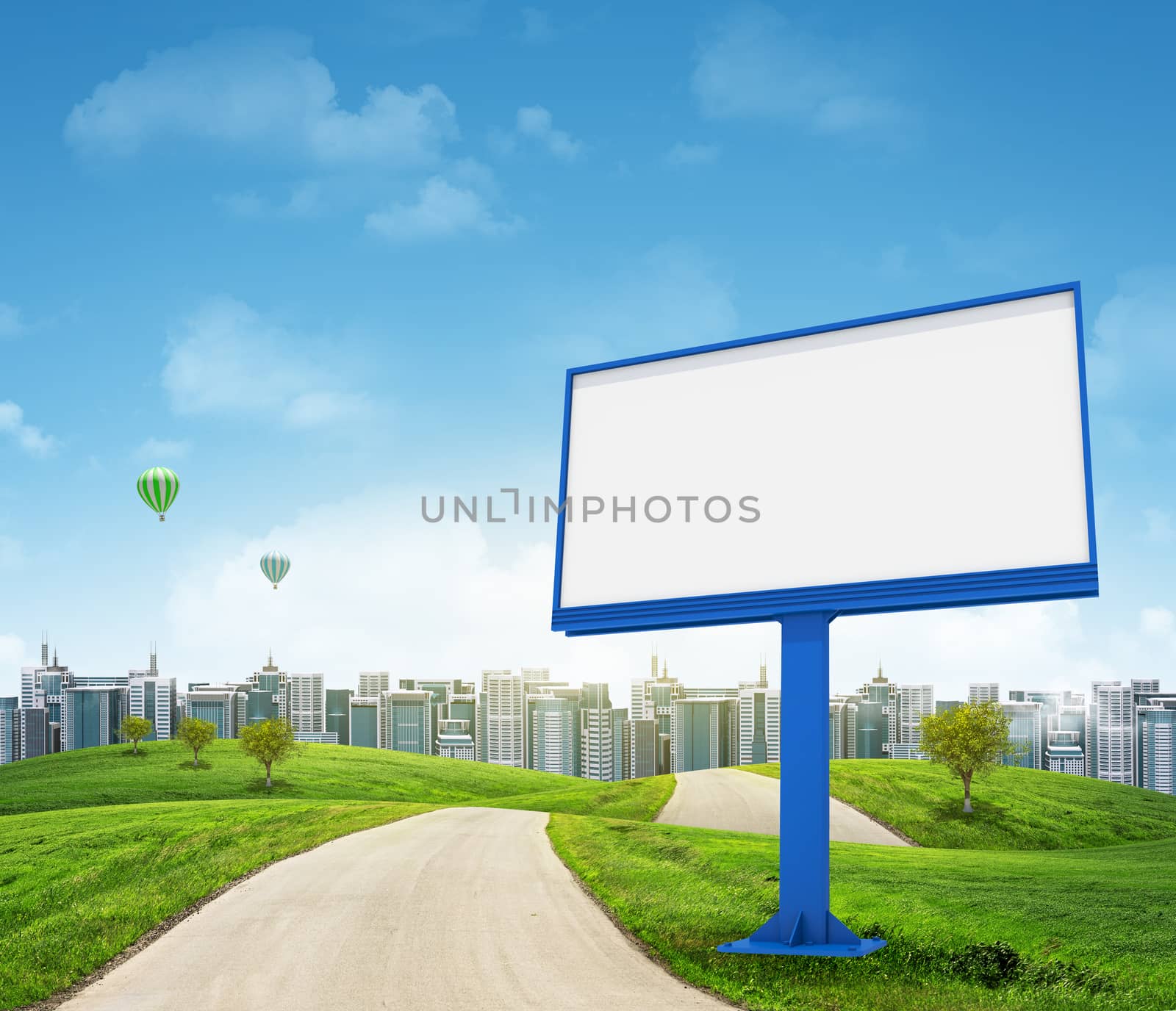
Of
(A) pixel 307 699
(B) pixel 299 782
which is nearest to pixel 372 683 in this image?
(A) pixel 307 699

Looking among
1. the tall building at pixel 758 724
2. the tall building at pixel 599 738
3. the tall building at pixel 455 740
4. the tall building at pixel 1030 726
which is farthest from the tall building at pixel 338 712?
the tall building at pixel 1030 726

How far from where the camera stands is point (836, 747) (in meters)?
91.7

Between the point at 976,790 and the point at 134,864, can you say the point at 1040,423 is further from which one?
the point at 976,790

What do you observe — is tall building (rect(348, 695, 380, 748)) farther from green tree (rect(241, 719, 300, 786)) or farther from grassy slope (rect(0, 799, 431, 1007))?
grassy slope (rect(0, 799, 431, 1007))

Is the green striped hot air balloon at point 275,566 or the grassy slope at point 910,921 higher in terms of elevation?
the green striped hot air balloon at point 275,566

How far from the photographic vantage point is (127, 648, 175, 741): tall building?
4695 inches

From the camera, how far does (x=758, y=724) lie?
11638 centimetres

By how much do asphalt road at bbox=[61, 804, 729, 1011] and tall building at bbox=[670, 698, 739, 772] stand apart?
100378mm

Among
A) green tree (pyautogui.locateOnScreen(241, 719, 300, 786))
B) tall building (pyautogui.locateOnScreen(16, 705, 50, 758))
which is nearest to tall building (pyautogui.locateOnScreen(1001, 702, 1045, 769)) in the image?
green tree (pyautogui.locateOnScreen(241, 719, 300, 786))

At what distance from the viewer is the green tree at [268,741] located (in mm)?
50312

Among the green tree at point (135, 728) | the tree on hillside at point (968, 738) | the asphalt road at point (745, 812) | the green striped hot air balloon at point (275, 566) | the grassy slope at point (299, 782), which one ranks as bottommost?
the grassy slope at point (299, 782)

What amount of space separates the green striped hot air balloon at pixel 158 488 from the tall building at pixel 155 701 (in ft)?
254

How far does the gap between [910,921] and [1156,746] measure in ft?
410

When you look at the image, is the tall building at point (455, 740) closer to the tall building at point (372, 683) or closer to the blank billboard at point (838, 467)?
the tall building at point (372, 683)
